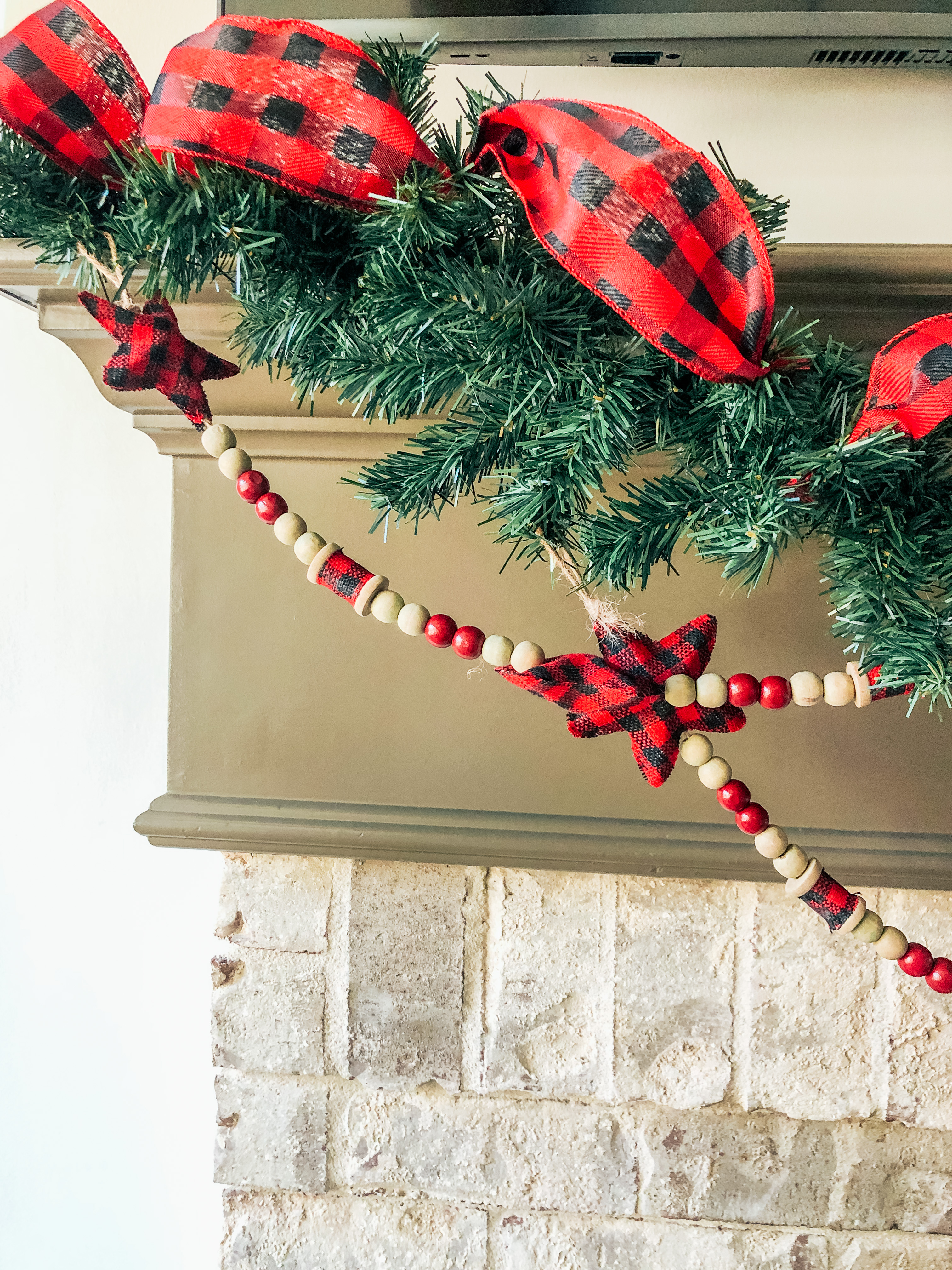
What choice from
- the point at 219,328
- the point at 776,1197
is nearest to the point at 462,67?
the point at 219,328

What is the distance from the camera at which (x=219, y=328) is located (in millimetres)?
641

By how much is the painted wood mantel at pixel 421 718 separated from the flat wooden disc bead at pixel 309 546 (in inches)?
9.4

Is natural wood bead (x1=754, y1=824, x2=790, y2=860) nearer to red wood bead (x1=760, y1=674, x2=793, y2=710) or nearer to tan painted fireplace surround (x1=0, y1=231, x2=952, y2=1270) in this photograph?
red wood bead (x1=760, y1=674, x2=793, y2=710)

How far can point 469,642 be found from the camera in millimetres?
441

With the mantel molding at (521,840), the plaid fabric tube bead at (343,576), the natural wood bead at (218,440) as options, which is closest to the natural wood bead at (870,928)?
the mantel molding at (521,840)

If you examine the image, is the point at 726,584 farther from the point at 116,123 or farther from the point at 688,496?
the point at 116,123

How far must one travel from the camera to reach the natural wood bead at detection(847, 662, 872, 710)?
1.38 ft

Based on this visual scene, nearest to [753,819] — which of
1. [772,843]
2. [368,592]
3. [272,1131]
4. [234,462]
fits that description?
[772,843]

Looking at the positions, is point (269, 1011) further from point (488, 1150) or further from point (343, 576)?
point (343, 576)

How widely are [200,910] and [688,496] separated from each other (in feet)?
2.16

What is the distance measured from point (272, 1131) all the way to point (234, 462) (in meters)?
0.63

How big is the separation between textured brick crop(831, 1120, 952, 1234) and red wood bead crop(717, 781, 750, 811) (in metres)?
0.48

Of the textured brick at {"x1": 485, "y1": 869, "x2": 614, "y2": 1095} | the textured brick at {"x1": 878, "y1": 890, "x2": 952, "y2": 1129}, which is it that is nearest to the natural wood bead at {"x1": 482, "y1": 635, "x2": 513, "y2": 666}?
the textured brick at {"x1": 485, "y1": 869, "x2": 614, "y2": 1095}

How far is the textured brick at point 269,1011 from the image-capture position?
0.75 m
